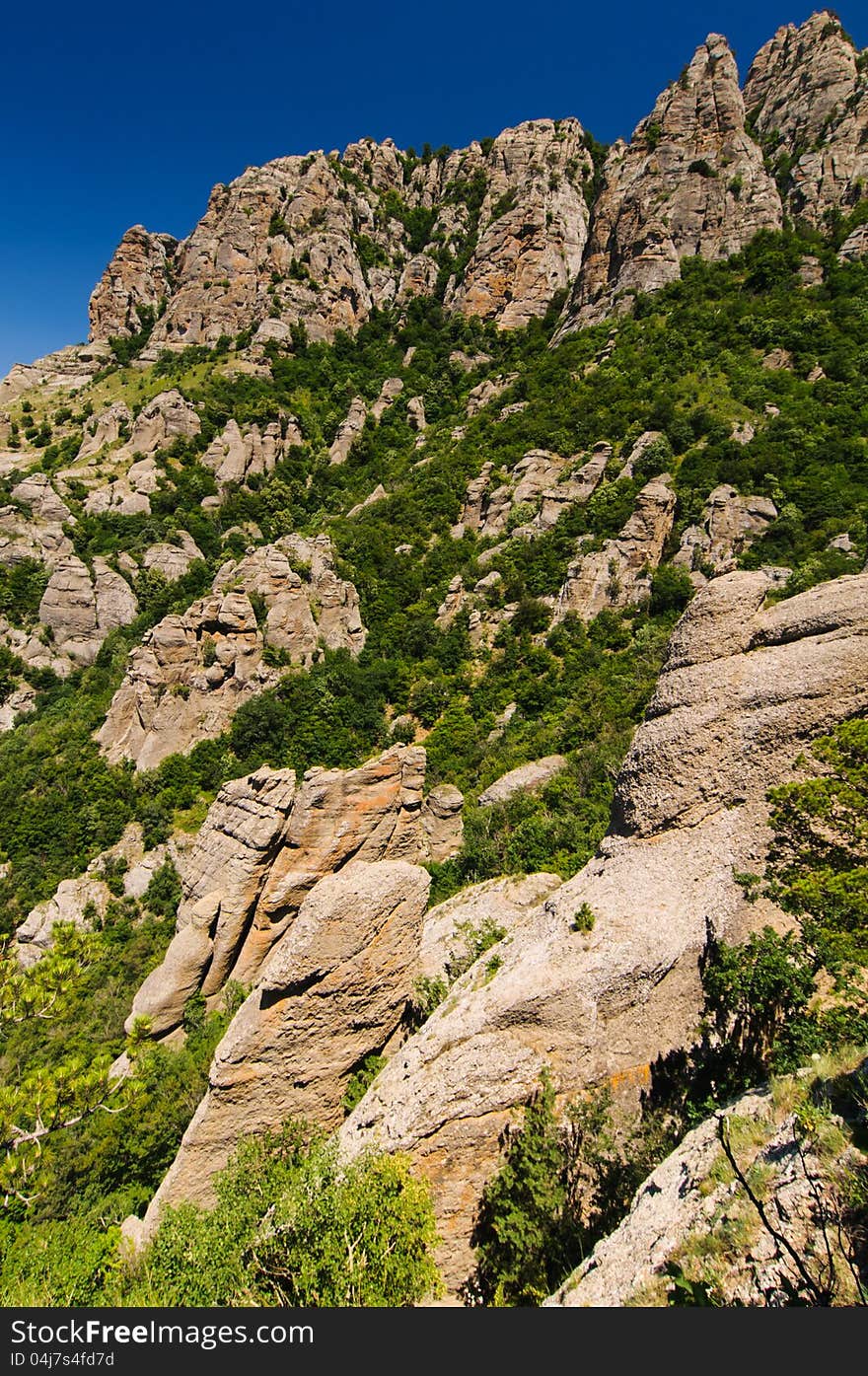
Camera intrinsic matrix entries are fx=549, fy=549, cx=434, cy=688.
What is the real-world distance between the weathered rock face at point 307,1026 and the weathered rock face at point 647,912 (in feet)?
6.75

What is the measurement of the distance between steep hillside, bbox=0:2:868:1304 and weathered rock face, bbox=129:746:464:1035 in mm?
168

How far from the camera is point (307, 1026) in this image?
535 inches

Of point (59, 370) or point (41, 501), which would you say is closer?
point (41, 501)

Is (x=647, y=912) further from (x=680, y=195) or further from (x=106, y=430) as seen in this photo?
(x=680, y=195)

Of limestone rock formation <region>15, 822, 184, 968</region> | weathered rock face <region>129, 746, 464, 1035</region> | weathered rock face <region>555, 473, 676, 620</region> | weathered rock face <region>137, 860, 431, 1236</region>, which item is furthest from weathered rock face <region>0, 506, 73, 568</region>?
weathered rock face <region>137, 860, 431, 1236</region>

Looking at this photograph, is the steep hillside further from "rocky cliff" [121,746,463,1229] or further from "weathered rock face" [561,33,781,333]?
"weathered rock face" [561,33,781,333]

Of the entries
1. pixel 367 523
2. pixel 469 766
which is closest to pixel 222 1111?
pixel 469 766

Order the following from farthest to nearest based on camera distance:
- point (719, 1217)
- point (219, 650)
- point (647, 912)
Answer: point (219, 650)
point (647, 912)
point (719, 1217)

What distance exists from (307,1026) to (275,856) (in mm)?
7316

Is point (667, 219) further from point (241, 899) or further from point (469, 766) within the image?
point (241, 899)

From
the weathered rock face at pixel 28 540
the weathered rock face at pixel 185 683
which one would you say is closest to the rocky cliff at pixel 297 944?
the weathered rock face at pixel 185 683

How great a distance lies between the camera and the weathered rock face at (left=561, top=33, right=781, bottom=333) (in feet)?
216

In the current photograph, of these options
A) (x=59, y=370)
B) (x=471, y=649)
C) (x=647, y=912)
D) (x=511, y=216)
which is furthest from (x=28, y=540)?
(x=511, y=216)

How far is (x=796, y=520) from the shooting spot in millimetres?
37438
